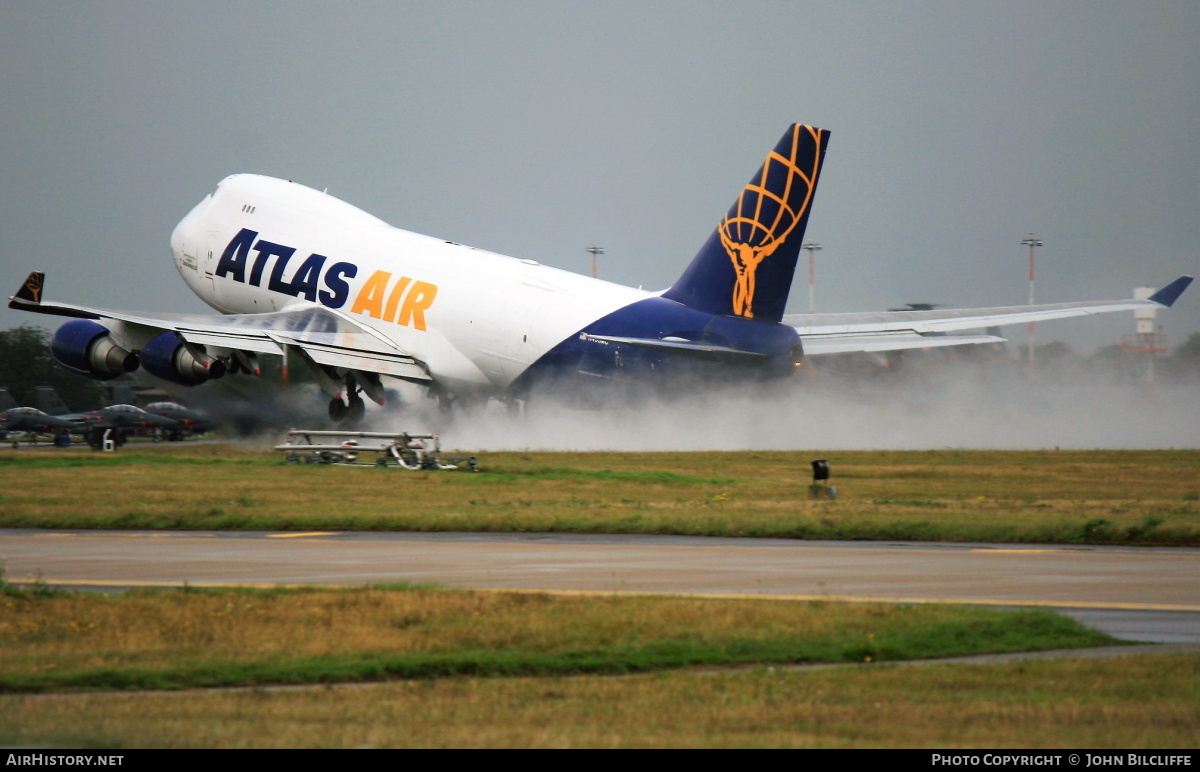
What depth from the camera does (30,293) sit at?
4297cm

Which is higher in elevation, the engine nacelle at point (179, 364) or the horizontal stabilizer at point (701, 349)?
the horizontal stabilizer at point (701, 349)

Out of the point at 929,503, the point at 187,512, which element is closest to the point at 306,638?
the point at 187,512

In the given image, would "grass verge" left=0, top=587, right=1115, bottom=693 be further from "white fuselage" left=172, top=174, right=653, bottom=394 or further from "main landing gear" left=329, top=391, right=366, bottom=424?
"main landing gear" left=329, top=391, right=366, bottom=424

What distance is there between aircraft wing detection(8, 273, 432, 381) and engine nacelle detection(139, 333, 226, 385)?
23.8 inches

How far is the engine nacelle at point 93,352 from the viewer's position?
46906 millimetres

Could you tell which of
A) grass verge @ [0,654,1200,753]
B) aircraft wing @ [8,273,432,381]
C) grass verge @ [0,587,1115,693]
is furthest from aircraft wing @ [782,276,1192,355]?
grass verge @ [0,654,1200,753]

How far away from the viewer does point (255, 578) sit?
16.7m

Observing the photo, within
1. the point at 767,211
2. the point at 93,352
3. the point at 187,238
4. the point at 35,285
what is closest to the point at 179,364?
the point at 93,352

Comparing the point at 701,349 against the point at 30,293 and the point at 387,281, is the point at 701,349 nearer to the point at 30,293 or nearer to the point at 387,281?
the point at 387,281

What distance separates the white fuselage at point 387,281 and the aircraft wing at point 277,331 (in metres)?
0.43

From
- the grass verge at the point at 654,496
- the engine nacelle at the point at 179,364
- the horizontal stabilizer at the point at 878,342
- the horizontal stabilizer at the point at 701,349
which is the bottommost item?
the grass verge at the point at 654,496

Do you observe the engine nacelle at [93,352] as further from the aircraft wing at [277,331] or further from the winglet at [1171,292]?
the winglet at [1171,292]

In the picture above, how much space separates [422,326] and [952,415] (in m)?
18.6

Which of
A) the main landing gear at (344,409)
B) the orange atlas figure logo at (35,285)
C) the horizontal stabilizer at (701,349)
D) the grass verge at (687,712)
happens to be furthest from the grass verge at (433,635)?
the main landing gear at (344,409)
